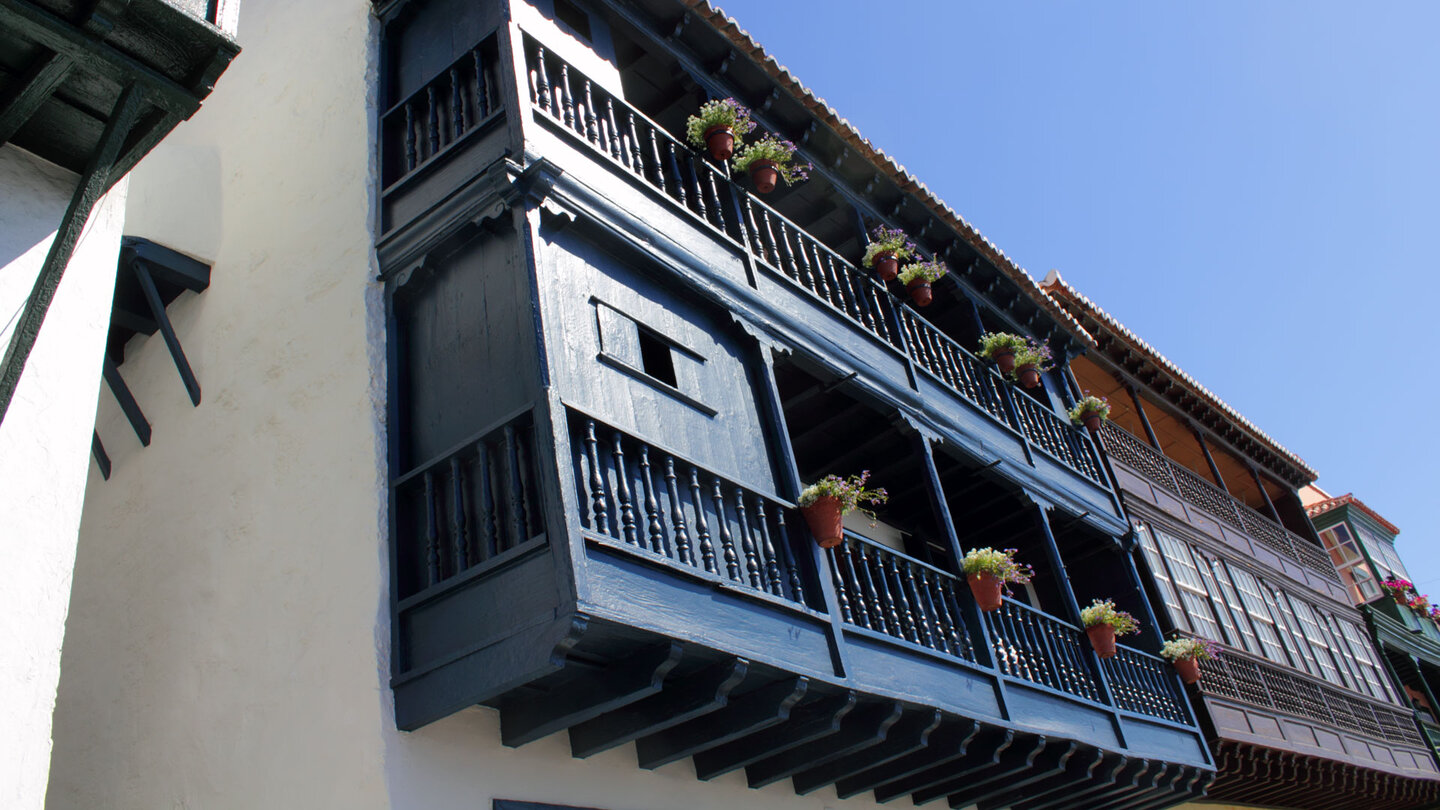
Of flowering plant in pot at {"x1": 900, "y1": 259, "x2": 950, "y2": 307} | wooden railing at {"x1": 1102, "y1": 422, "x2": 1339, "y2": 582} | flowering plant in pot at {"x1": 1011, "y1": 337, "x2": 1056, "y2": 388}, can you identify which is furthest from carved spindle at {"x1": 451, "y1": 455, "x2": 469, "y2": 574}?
wooden railing at {"x1": 1102, "y1": 422, "x2": 1339, "y2": 582}

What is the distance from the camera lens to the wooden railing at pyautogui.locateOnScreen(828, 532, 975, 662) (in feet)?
23.0

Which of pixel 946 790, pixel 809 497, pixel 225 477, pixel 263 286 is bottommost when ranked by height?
pixel 946 790

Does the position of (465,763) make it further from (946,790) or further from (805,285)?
(805,285)

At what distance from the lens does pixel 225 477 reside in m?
7.16

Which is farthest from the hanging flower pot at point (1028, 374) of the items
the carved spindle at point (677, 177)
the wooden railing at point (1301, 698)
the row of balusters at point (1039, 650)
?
the carved spindle at point (677, 177)

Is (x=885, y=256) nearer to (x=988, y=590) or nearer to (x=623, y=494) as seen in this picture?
(x=988, y=590)

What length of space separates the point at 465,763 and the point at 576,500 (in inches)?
62.1

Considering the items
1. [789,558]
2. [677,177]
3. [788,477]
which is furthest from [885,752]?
[677,177]

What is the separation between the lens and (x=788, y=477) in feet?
23.2

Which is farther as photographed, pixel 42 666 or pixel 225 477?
pixel 225 477

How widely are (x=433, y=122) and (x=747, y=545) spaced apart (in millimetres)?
3679

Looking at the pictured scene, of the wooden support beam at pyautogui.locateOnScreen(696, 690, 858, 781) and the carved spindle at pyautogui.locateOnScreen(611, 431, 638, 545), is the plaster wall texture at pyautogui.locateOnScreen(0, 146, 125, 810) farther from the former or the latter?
the wooden support beam at pyautogui.locateOnScreen(696, 690, 858, 781)

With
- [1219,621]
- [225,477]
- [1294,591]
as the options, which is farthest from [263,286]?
[1294,591]

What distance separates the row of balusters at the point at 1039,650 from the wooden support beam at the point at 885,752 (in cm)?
133
